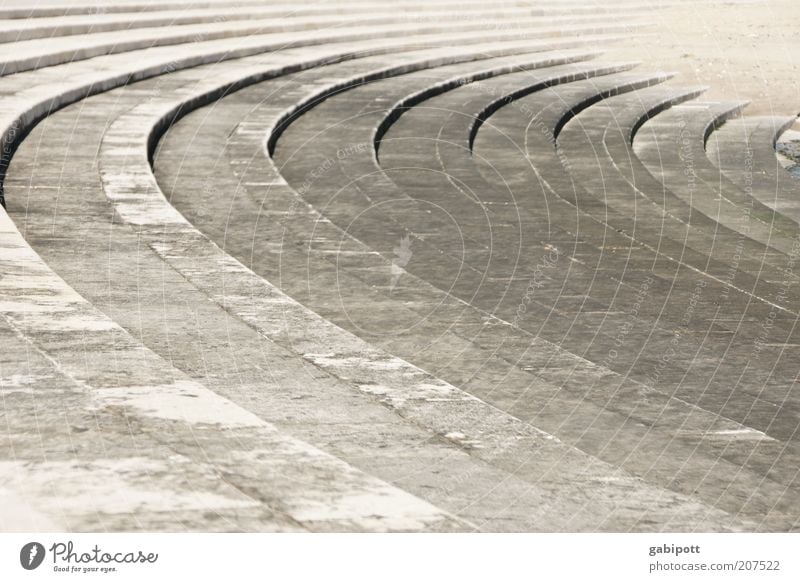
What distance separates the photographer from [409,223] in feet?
27.5

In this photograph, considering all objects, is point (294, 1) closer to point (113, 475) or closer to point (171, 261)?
point (171, 261)

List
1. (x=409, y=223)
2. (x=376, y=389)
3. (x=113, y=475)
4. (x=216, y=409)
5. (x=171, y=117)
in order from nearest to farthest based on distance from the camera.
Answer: (x=113, y=475) < (x=216, y=409) < (x=376, y=389) < (x=409, y=223) < (x=171, y=117)

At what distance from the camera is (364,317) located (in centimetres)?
633

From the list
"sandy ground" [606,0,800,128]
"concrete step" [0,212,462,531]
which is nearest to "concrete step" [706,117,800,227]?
"sandy ground" [606,0,800,128]

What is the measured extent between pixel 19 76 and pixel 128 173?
394 centimetres

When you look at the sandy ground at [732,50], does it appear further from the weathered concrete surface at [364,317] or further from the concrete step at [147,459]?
the concrete step at [147,459]
